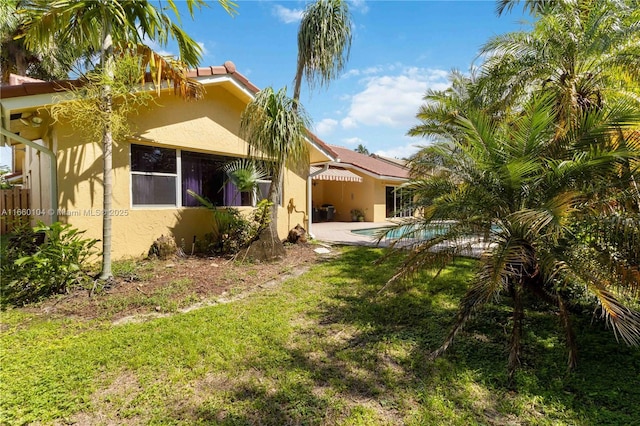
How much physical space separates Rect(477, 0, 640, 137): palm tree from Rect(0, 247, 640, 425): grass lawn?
5764 mm

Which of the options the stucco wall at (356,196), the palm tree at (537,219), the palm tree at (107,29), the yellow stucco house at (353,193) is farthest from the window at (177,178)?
the stucco wall at (356,196)

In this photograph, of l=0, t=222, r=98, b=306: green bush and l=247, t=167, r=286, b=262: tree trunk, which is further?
l=247, t=167, r=286, b=262: tree trunk

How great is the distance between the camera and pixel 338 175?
27.0 m

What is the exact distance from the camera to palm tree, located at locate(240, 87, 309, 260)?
11664 mm

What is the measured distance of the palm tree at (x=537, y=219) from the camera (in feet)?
15.8

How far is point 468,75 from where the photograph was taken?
1731cm

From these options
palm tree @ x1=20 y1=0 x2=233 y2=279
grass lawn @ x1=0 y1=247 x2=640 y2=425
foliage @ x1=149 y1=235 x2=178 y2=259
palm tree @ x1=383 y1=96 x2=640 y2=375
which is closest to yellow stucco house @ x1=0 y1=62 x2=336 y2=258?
foliage @ x1=149 y1=235 x2=178 y2=259

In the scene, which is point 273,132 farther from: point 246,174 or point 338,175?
point 338,175

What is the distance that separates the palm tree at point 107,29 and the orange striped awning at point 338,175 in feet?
57.5

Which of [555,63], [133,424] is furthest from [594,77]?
[133,424]

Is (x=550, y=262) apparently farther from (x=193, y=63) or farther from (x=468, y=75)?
(x=468, y=75)

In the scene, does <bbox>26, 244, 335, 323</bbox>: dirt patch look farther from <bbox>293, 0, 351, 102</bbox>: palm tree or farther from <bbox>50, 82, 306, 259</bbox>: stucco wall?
<bbox>293, 0, 351, 102</bbox>: palm tree

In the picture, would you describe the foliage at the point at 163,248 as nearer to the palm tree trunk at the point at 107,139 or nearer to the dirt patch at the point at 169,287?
the dirt patch at the point at 169,287

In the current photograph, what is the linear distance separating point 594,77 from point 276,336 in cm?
1132
